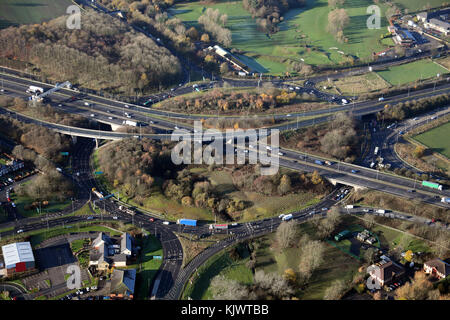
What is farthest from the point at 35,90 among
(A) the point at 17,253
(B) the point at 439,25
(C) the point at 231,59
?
(B) the point at 439,25

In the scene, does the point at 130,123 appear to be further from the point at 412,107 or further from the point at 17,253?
the point at 412,107

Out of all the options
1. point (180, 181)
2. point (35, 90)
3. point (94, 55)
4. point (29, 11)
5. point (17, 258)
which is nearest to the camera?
point (17, 258)

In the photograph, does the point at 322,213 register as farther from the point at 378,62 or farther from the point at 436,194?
the point at 378,62

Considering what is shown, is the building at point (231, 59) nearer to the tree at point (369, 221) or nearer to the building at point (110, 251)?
the tree at point (369, 221)

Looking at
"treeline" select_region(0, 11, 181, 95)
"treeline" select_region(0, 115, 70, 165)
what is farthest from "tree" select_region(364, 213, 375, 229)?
"treeline" select_region(0, 11, 181, 95)

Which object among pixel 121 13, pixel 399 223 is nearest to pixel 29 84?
pixel 121 13

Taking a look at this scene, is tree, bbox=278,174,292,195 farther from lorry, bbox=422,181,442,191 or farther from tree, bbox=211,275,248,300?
lorry, bbox=422,181,442,191
